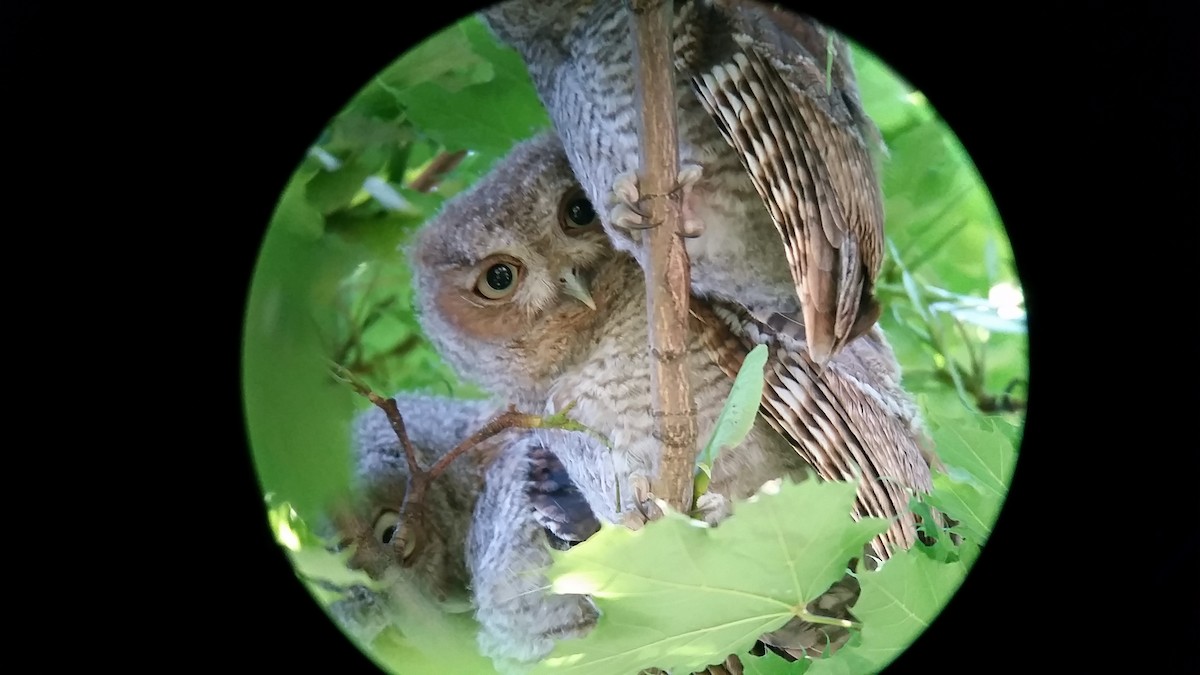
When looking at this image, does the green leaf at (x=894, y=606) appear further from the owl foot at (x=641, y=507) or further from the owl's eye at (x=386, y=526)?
the owl's eye at (x=386, y=526)

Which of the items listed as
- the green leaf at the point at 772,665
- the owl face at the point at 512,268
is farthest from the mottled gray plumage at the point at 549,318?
the green leaf at the point at 772,665

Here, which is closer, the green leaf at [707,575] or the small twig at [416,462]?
the green leaf at [707,575]

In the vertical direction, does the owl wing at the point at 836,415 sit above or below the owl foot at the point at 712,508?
above

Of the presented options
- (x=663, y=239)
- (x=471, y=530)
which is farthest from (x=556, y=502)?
(x=663, y=239)

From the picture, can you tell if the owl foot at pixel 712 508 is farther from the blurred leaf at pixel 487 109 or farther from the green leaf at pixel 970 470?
the blurred leaf at pixel 487 109

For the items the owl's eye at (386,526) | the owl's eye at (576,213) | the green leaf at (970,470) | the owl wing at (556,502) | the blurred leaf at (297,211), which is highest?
the owl's eye at (576,213)

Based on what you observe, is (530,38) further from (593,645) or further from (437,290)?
(593,645)
